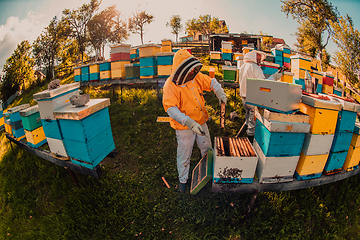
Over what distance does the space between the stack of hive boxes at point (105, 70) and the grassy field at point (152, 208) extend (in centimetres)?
359

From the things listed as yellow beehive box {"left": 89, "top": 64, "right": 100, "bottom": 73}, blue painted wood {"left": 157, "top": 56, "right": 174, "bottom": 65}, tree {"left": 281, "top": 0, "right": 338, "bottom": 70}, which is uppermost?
tree {"left": 281, "top": 0, "right": 338, "bottom": 70}

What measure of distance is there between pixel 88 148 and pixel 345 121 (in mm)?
3488

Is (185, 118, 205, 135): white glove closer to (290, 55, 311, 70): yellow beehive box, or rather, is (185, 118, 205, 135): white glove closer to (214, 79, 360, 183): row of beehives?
(214, 79, 360, 183): row of beehives

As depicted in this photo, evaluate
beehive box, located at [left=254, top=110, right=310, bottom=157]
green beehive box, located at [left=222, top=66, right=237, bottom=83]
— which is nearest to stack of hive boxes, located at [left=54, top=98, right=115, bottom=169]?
beehive box, located at [left=254, top=110, right=310, bottom=157]

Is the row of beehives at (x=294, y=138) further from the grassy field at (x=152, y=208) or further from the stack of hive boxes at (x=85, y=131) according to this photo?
the stack of hive boxes at (x=85, y=131)

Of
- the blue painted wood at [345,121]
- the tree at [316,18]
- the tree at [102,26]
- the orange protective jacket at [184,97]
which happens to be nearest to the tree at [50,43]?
the tree at [102,26]

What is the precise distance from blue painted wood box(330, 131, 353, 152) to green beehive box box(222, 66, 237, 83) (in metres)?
3.13

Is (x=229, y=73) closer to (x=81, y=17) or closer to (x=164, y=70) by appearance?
(x=164, y=70)

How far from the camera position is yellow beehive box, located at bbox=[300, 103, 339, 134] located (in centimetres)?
184

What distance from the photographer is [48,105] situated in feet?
7.84

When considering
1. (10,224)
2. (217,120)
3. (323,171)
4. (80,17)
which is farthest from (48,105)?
(80,17)

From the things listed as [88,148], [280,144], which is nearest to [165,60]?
[88,148]

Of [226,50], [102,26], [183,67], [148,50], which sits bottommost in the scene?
[183,67]

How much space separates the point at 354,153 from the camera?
222 cm
